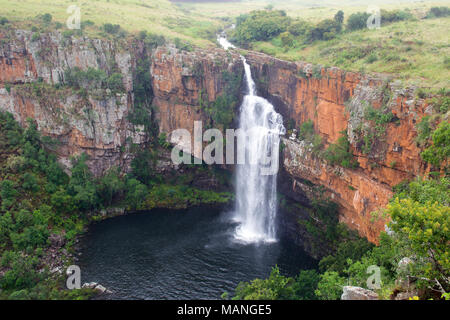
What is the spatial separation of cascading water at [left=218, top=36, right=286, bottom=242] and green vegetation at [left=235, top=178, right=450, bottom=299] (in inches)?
371

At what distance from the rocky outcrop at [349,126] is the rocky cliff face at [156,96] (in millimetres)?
103

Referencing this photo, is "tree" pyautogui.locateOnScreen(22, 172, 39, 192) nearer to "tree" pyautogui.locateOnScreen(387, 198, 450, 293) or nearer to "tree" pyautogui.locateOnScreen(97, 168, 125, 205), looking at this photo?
"tree" pyautogui.locateOnScreen(97, 168, 125, 205)

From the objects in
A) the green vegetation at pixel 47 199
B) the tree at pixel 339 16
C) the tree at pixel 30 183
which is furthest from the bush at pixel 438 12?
the tree at pixel 30 183

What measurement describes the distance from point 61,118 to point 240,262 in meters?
23.7

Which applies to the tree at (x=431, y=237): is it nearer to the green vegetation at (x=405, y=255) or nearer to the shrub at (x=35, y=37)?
the green vegetation at (x=405, y=255)

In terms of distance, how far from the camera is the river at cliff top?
2823 centimetres

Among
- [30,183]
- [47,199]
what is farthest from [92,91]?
[47,199]

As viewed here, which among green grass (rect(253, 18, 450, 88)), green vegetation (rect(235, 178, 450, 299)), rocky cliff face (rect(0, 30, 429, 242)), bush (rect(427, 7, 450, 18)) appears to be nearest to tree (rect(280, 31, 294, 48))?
green grass (rect(253, 18, 450, 88))

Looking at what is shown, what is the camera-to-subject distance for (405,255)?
17984mm

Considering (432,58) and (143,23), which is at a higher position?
(143,23)

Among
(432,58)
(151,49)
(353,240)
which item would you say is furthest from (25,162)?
(432,58)

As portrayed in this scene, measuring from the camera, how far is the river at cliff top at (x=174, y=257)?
28.2 m

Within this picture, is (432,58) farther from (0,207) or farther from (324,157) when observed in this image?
(0,207)

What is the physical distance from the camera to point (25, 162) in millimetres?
35062
